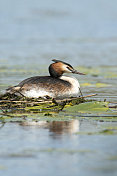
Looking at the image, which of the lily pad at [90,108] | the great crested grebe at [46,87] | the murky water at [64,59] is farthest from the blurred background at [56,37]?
the lily pad at [90,108]

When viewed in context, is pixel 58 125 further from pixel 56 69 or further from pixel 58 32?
pixel 58 32

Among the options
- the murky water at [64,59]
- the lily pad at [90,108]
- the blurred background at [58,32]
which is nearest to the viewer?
the murky water at [64,59]

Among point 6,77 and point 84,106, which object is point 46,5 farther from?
point 84,106

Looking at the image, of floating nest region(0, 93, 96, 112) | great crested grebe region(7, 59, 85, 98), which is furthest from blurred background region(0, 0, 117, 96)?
floating nest region(0, 93, 96, 112)

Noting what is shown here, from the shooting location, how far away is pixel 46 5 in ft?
108

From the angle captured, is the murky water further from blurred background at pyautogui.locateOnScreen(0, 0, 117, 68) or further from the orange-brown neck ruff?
the orange-brown neck ruff

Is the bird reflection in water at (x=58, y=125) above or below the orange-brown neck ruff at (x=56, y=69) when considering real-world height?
below

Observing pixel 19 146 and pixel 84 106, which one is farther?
pixel 84 106

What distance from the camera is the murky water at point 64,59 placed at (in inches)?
206

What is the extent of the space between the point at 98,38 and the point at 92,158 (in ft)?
62.0

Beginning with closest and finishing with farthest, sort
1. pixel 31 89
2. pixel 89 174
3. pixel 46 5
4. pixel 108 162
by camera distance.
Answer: pixel 89 174, pixel 108 162, pixel 31 89, pixel 46 5

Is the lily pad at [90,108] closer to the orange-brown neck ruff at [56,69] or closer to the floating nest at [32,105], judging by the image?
the floating nest at [32,105]

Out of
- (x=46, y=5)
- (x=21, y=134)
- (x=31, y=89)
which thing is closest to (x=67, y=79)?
(x=31, y=89)

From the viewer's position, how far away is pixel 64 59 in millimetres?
17578
